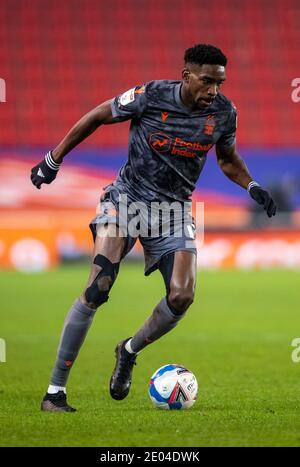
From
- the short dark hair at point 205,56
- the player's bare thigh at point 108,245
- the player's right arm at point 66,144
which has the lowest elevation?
the player's bare thigh at point 108,245

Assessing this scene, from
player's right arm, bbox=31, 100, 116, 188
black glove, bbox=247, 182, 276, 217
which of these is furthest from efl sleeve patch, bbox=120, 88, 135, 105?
black glove, bbox=247, 182, 276, 217

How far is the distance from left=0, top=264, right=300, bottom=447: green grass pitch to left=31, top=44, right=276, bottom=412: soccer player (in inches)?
17.4

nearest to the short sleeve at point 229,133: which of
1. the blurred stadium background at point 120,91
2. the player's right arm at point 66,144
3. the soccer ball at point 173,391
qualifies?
the player's right arm at point 66,144

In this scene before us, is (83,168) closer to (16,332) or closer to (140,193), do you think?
(16,332)

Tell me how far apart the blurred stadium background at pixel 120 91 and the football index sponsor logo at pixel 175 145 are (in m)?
13.4

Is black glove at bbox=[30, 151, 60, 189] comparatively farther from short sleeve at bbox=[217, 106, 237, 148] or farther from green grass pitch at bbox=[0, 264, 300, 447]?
green grass pitch at bbox=[0, 264, 300, 447]

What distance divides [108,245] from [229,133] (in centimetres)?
110

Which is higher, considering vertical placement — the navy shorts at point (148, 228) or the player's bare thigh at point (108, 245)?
the navy shorts at point (148, 228)

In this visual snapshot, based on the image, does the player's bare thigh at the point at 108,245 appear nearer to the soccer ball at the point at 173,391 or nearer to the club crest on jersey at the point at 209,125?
the soccer ball at the point at 173,391

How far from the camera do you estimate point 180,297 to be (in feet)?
18.6

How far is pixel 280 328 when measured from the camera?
10.6m

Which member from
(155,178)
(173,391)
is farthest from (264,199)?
(173,391)

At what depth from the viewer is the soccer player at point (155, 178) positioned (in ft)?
18.4
